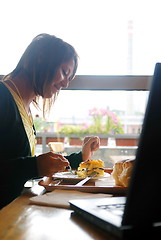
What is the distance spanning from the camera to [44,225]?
61 centimetres

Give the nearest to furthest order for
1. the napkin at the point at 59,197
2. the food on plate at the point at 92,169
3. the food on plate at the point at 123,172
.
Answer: the napkin at the point at 59,197, the food on plate at the point at 123,172, the food on plate at the point at 92,169

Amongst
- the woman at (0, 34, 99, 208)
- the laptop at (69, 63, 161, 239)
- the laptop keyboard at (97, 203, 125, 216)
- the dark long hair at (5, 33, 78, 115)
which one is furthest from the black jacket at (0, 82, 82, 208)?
the laptop at (69, 63, 161, 239)

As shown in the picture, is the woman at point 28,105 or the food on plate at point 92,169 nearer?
the woman at point 28,105

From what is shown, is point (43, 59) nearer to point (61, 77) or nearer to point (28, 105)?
point (61, 77)

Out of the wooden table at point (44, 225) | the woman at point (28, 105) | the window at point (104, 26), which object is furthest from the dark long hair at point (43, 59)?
the wooden table at point (44, 225)

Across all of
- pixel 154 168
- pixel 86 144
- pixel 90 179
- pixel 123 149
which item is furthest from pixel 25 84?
pixel 154 168

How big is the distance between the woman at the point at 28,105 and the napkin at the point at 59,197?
131 mm

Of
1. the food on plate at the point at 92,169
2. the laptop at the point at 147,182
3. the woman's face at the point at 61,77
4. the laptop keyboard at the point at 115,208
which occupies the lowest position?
the food on plate at the point at 92,169

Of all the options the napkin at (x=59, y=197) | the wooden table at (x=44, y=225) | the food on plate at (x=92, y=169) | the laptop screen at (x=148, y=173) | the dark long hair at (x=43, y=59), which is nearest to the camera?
the laptop screen at (x=148, y=173)

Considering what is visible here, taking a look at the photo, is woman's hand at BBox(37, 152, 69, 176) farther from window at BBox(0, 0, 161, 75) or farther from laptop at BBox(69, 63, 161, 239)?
window at BBox(0, 0, 161, 75)

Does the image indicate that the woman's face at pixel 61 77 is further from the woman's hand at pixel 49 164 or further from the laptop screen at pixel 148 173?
the laptop screen at pixel 148 173

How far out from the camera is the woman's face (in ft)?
4.66

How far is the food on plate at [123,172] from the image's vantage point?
97 cm

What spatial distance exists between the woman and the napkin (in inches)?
5.1
